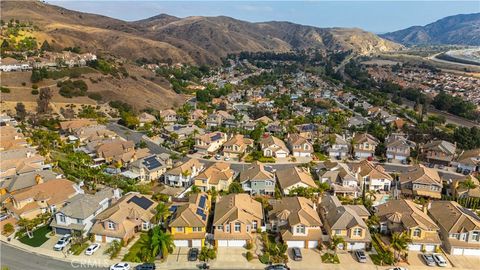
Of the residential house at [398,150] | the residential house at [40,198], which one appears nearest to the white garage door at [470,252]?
the residential house at [398,150]

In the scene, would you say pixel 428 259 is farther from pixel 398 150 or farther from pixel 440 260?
pixel 398 150

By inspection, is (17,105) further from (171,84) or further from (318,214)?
(318,214)

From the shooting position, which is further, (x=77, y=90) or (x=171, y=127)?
(x=77, y=90)

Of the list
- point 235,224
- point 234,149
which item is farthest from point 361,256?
Result: point 234,149

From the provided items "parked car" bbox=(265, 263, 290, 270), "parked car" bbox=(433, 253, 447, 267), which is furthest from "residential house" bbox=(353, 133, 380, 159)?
"parked car" bbox=(265, 263, 290, 270)

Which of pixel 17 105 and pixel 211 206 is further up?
pixel 17 105

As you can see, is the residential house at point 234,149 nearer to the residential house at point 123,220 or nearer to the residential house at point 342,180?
the residential house at point 342,180

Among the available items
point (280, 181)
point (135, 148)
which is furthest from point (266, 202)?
point (135, 148)
